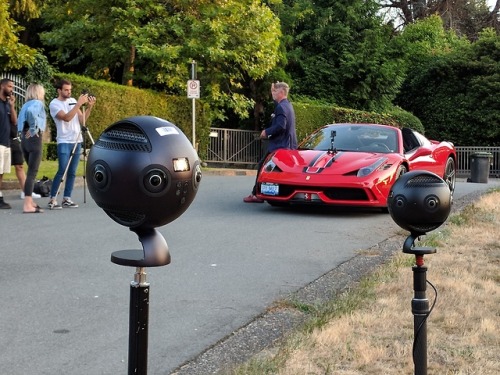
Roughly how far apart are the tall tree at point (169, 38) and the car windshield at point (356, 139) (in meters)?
12.6

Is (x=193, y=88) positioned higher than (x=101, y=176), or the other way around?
(x=193, y=88)

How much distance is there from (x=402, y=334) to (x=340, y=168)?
6.07 metres

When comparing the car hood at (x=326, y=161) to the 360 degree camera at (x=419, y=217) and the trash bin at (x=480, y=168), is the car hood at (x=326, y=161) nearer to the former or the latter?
the 360 degree camera at (x=419, y=217)

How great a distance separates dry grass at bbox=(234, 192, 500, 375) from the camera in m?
3.51

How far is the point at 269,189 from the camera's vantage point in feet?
33.5

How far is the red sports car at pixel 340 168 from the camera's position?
9883mm

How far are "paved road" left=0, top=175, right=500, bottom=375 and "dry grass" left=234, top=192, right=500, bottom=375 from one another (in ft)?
1.90

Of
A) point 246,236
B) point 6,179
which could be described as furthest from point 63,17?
point 246,236

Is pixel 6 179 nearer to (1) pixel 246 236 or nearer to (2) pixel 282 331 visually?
(1) pixel 246 236

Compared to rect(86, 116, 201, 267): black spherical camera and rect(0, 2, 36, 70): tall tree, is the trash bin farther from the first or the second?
rect(86, 116, 201, 267): black spherical camera

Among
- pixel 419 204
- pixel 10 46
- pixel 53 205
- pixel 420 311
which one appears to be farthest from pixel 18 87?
pixel 420 311

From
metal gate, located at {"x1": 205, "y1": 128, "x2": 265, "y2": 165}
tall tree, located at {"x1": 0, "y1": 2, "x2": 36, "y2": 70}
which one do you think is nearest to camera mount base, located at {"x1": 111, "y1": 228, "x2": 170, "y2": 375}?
tall tree, located at {"x1": 0, "y1": 2, "x2": 36, "y2": 70}

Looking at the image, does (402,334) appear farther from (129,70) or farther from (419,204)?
(129,70)

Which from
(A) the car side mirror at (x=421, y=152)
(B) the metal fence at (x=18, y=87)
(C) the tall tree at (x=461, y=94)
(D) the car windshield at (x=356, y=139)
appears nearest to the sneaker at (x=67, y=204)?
(D) the car windshield at (x=356, y=139)
